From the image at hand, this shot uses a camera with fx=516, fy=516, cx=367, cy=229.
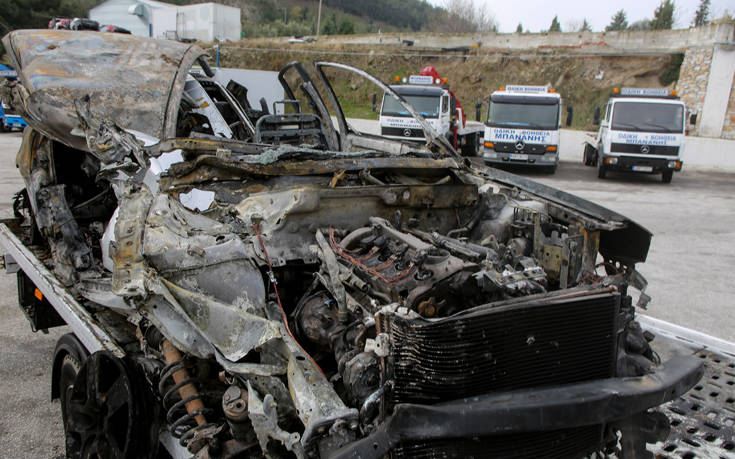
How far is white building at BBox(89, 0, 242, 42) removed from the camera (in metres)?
29.7

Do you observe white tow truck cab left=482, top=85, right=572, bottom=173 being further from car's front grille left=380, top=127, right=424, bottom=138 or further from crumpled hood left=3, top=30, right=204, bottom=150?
crumpled hood left=3, top=30, right=204, bottom=150

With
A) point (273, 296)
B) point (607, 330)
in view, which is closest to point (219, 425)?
point (273, 296)

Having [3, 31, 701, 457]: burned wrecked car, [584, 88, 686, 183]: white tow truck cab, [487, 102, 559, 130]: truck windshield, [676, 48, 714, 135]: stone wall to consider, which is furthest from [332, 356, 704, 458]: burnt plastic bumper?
[676, 48, 714, 135]: stone wall

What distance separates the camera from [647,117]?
44.5ft

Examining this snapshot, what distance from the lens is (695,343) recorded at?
384 cm

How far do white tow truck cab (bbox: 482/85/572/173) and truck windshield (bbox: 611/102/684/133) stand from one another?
5.07 feet

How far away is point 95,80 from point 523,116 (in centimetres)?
1229

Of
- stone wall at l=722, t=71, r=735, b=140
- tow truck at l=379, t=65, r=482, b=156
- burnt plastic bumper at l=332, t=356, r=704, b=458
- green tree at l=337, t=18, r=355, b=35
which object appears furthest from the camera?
green tree at l=337, t=18, r=355, b=35

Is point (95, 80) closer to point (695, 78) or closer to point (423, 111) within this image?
point (423, 111)

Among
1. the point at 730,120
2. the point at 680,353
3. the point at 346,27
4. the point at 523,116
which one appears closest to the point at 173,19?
the point at 346,27

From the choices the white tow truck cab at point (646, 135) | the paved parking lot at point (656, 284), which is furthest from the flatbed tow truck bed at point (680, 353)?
the white tow truck cab at point (646, 135)

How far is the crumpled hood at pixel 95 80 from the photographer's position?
3438mm

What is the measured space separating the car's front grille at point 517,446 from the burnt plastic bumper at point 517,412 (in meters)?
0.07

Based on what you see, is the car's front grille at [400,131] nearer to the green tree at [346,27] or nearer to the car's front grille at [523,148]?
the car's front grille at [523,148]
